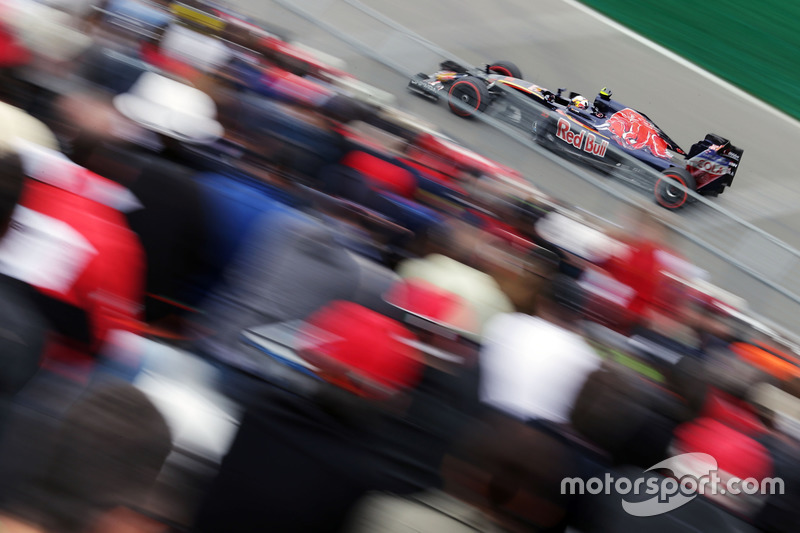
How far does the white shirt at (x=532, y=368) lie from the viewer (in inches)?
81.7

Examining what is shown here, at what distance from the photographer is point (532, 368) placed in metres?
2.15

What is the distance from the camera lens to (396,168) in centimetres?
345

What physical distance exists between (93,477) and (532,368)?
1200 millimetres

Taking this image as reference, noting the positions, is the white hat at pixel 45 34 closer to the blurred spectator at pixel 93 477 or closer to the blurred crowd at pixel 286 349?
the blurred crowd at pixel 286 349

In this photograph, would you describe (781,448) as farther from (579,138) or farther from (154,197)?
(579,138)

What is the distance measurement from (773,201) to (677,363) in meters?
6.97

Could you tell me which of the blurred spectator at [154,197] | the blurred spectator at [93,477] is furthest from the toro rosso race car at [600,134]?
the blurred spectator at [93,477]

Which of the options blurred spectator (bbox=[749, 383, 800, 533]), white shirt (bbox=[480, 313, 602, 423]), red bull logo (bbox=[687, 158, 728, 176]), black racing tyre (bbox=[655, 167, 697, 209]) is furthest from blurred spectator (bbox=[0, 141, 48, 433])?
red bull logo (bbox=[687, 158, 728, 176])

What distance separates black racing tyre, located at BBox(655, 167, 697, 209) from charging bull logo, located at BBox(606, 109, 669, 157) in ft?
1.16

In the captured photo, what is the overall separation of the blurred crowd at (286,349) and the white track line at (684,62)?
8893 millimetres

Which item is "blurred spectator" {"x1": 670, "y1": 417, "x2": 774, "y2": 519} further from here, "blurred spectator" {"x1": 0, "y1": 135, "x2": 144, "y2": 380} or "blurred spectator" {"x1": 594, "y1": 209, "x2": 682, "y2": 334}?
"blurred spectator" {"x1": 0, "y1": 135, "x2": 144, "y2": 380}

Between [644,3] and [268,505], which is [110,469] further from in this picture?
[644,3]

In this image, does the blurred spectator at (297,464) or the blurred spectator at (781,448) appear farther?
the blurred spectator at (781,448)

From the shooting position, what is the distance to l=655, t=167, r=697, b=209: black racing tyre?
528 centimetres
